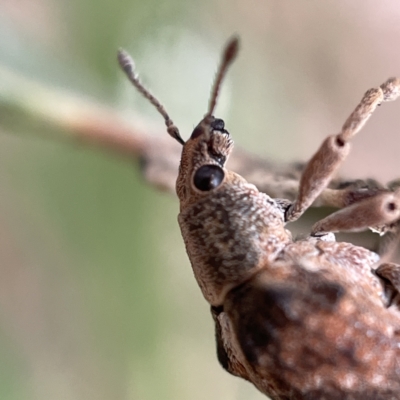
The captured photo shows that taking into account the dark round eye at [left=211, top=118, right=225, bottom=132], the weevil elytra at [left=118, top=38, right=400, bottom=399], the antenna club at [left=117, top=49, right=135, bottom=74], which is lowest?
Result: the weevil elytra at [left=118, top=38, right=400, bottom=399]

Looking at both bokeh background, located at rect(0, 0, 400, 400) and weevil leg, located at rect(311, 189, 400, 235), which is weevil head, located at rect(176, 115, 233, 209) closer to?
weevil leg, located at rect(311, 189, 400, 235)

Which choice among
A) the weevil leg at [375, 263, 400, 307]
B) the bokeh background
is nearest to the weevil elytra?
the weevil leg at [375, 263, 400, 307]

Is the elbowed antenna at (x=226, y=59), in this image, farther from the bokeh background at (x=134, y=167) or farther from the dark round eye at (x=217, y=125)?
the bokeh background at (x=134, y=167)

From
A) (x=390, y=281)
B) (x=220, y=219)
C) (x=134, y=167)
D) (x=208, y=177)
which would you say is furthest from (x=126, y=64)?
(x=134, y=167)

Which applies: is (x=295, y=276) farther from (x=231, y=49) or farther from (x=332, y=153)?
(x=231, y=49)

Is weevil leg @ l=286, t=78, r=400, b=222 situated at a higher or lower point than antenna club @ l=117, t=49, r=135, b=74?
lower

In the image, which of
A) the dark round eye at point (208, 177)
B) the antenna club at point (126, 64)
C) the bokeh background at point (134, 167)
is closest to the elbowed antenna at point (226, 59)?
the dark round eye at point (208, 177)
